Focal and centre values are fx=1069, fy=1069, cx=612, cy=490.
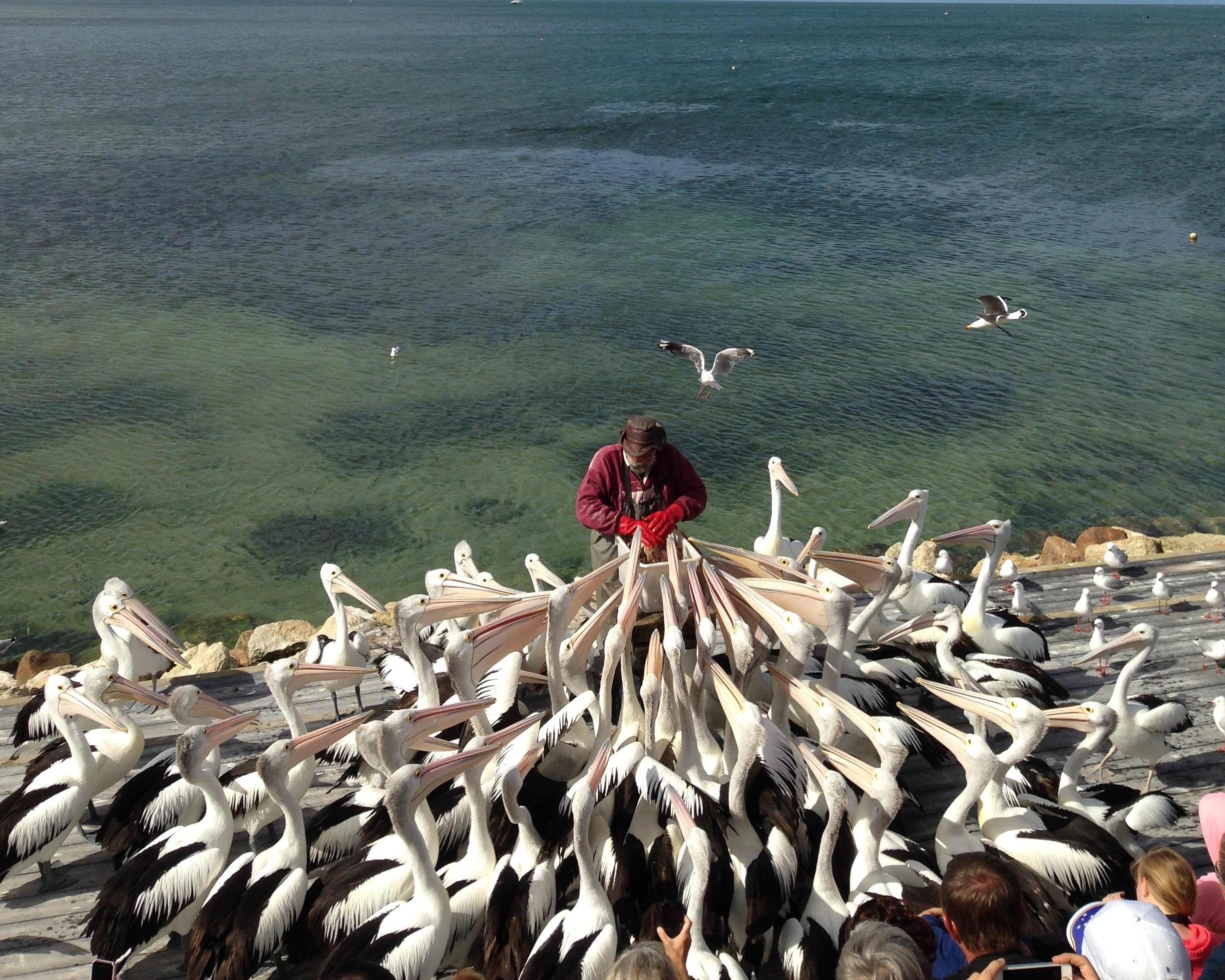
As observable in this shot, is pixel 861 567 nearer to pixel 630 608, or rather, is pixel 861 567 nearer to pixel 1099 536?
pixel 630 608

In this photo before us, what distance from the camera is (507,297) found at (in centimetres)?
2083

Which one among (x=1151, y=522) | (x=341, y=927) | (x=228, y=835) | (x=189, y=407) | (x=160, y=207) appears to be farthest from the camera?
(x=160, y=207)

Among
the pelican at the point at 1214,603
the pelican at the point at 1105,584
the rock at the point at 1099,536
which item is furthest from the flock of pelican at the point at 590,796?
the rock at the point at 1099,536

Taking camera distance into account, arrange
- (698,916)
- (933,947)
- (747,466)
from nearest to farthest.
Result: (933,947) < (698,916) < (747,466)

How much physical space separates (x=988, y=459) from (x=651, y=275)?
9.79m

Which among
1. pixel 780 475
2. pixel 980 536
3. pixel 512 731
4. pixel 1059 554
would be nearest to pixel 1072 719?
pixel 980 536

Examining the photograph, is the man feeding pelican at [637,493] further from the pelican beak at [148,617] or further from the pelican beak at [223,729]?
the pelican beak at [148,617]

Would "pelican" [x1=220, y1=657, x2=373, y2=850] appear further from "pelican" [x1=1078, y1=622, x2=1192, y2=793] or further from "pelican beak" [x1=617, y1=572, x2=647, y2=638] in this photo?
"pelican" [x1=1078, y1=622, x2=1192, y2=793]

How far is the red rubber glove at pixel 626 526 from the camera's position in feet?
18.6

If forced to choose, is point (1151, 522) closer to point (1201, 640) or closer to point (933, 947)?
point (1201, 640)

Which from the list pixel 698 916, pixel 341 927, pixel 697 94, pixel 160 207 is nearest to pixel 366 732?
pixel 341 927

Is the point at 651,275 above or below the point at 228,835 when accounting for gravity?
below

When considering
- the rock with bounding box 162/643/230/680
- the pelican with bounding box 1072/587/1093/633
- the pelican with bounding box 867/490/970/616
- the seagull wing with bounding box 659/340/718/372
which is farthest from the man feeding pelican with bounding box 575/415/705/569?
the seagull wing with bounding box 659/340/718/372

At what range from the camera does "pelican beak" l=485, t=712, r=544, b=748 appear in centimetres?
478
